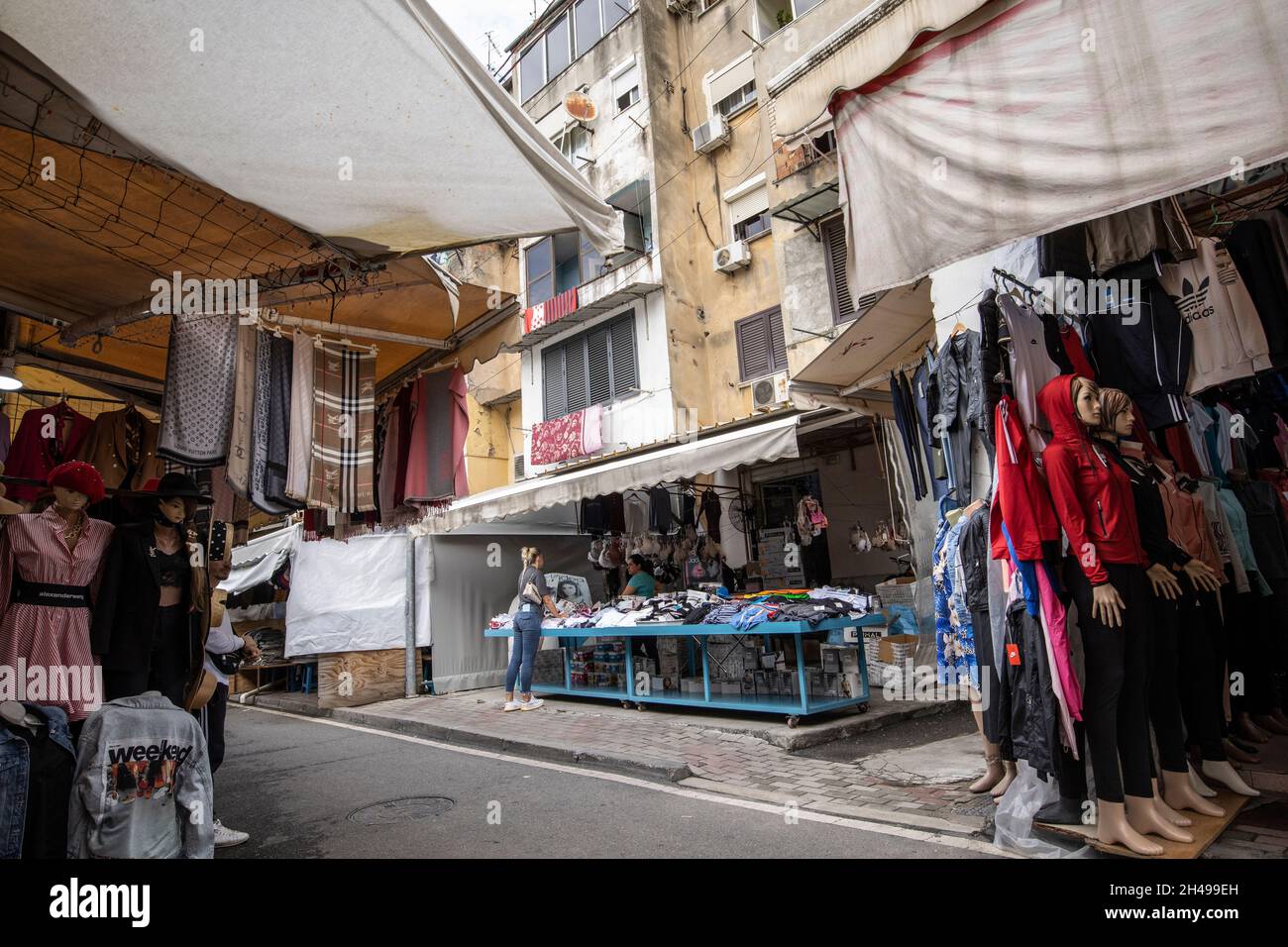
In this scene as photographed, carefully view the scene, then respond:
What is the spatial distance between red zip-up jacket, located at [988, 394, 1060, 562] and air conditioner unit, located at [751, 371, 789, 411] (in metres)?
10.9

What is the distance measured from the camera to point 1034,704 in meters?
3.75

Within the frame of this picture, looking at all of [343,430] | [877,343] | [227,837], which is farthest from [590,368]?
[227,837]

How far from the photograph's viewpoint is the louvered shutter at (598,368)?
1759 centimetres

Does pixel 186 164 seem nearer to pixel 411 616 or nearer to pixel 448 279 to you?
pixel 448 279

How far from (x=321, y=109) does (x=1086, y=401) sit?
4.01 metres

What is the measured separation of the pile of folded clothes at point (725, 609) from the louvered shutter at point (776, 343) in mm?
7341

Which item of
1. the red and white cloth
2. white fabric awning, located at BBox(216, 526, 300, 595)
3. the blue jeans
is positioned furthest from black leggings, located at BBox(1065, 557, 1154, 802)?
the red and white cloth

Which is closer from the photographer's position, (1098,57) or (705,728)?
(1098,57)

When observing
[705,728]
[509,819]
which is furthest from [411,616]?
[509,819]

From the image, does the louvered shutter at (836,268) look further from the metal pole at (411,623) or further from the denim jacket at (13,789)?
the denim jacket at (13,789)

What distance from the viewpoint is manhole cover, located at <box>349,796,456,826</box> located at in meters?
5.16

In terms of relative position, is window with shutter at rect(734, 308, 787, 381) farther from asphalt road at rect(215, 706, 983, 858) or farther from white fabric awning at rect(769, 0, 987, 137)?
asphalt road at rect(215, 706, 983, 858)

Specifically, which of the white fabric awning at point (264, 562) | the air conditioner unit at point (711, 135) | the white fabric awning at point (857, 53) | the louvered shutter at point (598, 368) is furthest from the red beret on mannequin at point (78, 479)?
the air conditioner unit at point (711, 135)
